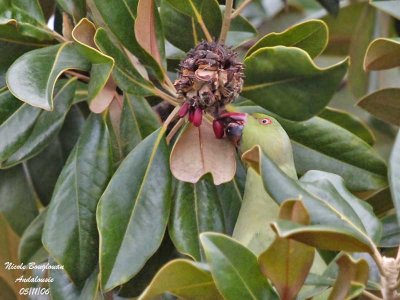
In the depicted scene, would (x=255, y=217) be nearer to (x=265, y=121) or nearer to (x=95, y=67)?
(x=265, y=121)

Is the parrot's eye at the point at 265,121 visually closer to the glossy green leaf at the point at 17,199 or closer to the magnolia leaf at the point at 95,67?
the magnolia leaf at the point at 95,67

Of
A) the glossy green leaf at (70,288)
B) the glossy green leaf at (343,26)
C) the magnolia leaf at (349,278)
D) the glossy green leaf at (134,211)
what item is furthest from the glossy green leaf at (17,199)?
the glossy green leaf at (343,26)

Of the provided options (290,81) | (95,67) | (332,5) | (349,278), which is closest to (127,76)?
(95,67)

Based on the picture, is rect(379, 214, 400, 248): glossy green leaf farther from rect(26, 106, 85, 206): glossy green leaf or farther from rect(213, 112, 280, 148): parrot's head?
rect(26, 106, 85, 206): glossy green leaf

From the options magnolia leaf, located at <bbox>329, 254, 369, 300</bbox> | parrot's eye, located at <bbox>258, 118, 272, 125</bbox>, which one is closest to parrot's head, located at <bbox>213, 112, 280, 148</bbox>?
parrot's eye, located at <bbox>258, 118, 272, 125</bbox>

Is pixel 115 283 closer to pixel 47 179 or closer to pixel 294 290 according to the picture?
pixel 294 290
